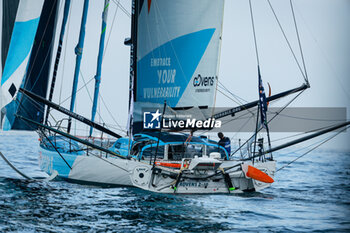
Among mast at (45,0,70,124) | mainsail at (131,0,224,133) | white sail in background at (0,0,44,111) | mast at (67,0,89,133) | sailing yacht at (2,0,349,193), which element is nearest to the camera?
white sail in background at (0,0,44,111)

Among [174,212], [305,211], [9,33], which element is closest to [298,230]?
[305,211]

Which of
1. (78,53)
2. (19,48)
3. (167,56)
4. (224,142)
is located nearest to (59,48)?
(78,53)

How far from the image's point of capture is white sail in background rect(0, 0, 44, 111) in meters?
12.0

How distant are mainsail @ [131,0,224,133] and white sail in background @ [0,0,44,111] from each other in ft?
12.3

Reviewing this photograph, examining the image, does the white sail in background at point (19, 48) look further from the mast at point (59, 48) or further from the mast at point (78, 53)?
the mast at point (78, 53)

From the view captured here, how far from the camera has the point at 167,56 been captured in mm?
15750

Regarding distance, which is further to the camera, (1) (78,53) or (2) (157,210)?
(1) (78,53)

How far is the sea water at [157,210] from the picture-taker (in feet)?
28.1

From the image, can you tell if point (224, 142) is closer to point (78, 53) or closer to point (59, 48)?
point (59, 48)

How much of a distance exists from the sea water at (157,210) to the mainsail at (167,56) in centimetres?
389

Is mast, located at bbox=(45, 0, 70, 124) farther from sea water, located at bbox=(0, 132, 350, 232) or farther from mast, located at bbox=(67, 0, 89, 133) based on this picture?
sea water, located at bbox=(0, 132, 350, 232)

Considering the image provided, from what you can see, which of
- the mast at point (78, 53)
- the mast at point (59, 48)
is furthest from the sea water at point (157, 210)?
the mast at point (78, 53)

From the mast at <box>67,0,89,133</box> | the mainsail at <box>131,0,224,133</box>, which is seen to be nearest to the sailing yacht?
the mainsail at <box>131,0,224,133</box>

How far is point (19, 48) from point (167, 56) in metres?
5.20
